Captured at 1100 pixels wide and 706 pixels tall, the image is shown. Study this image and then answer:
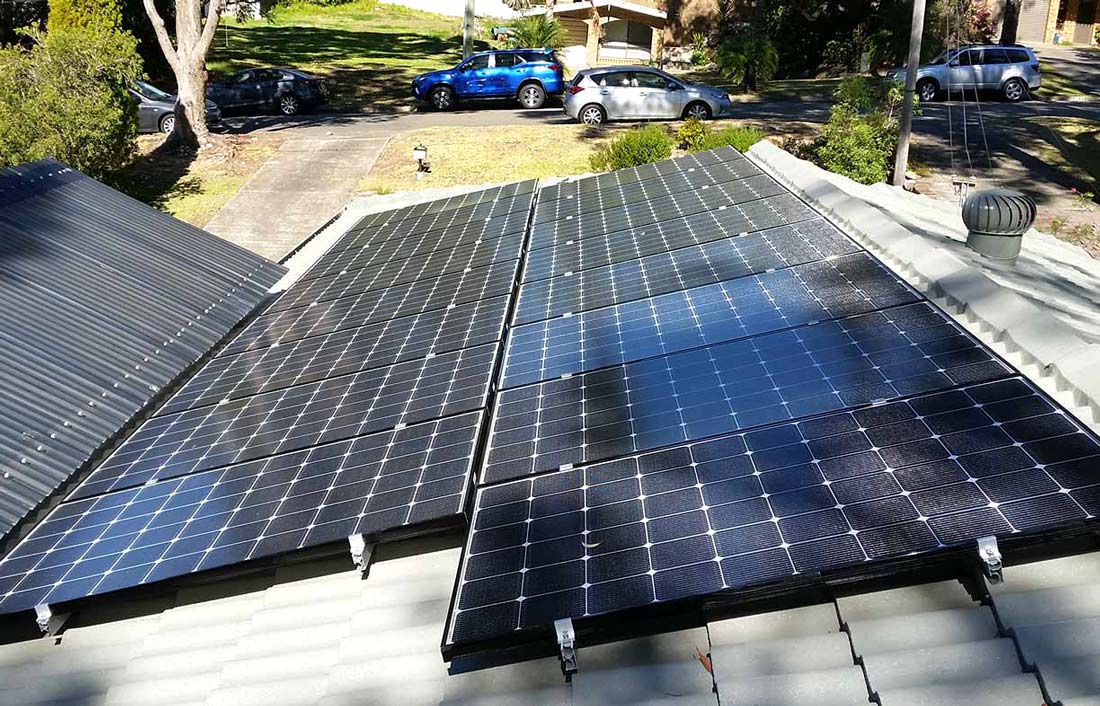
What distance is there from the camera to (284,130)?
38094 millimetres

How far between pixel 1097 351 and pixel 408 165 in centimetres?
2793

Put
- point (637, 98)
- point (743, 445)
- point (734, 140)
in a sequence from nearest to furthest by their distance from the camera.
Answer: point (743, 445) → point (734, 140) → point (637, 98)

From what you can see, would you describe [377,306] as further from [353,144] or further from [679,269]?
[353,144]

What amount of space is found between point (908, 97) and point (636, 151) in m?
7.58

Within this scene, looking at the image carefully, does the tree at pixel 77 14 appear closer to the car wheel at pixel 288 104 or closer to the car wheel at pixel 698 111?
the car wheel at pixel 288 104

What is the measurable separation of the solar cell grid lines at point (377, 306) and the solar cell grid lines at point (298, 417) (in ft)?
6.50

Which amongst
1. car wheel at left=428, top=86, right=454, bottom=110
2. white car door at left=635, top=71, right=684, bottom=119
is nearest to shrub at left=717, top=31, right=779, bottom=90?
white car door at left=635, top=71, right=684, bottom=119

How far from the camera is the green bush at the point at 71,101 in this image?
25484mm

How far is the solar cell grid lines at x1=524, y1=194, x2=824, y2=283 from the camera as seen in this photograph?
11.6m

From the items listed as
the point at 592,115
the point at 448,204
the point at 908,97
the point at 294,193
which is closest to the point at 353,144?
the point at 294,193

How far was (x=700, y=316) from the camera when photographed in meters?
8.94

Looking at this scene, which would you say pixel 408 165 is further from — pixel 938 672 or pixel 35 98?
pixel 938 672

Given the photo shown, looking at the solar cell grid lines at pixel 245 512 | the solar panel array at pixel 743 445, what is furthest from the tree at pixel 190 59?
the solar cell grid lines at pixel 245 512

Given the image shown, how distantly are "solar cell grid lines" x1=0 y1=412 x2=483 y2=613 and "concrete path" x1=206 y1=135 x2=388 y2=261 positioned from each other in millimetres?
19767
